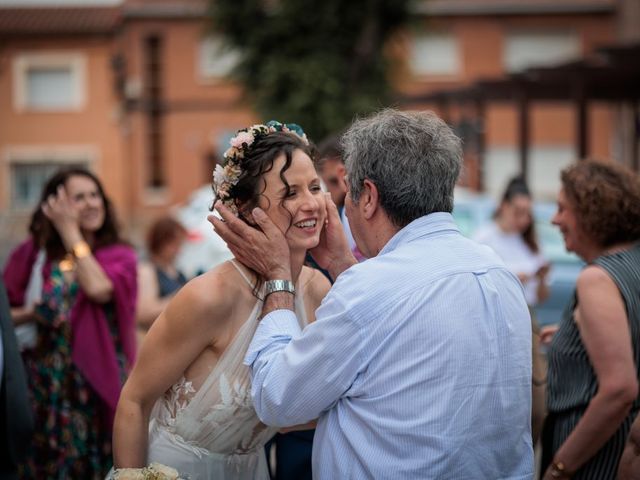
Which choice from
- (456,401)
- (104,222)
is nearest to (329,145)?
(104,222)

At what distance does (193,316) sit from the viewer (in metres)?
2.81

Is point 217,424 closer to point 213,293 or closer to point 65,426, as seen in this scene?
point 213,293

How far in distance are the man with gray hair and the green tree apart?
59.4ft

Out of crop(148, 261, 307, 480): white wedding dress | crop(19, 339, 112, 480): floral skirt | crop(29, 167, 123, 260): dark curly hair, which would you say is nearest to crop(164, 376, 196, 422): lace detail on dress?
crop(148, 261, 307, 480): white wedding dress

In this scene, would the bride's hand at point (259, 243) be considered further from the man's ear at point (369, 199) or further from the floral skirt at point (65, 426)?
the floral skirt at point (65, 426)

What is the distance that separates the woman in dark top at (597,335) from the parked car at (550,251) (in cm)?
A: 573

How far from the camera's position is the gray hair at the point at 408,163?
2523mm

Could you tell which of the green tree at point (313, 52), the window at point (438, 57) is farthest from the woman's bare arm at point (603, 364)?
the window at point (438, 57)

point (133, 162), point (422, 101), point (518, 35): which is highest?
point (518, 35)

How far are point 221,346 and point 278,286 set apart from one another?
29 centimetres

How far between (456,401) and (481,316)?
24 centimetres

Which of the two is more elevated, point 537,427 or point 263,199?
point 263,199

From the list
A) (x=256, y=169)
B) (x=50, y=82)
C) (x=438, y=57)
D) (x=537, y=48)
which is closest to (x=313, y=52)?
(x=438, y=57)

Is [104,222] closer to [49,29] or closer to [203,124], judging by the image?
[203,124]
